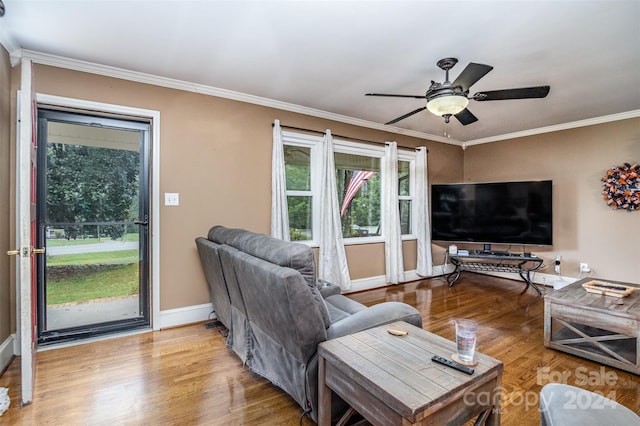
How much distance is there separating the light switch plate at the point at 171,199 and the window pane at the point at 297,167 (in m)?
1.33

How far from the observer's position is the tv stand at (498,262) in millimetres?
4539

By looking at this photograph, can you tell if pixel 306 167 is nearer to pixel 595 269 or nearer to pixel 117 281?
pixel 117 281

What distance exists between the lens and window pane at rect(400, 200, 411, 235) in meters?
5.14

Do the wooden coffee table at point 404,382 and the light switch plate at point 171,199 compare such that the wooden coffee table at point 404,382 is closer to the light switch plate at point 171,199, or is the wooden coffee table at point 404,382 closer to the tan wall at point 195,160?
the tan wall at point 195,160

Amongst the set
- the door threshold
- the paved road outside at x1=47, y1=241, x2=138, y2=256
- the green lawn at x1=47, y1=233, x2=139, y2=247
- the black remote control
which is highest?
the green lawn at x1=47, y1=233, x2=139, y2=247

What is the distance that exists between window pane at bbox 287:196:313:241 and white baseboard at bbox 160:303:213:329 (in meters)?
1.29

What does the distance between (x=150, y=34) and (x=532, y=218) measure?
16.6ft

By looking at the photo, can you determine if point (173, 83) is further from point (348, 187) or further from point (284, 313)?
point (284, 313)

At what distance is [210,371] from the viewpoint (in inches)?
90.0

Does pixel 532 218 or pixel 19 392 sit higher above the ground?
pixel 532 218

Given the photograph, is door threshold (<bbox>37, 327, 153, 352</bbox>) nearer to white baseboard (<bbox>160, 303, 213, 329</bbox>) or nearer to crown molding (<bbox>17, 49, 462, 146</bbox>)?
white baseboard (<bbox>160, 303, 213, 329</bbox>)

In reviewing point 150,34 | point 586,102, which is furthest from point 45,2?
point 586,102

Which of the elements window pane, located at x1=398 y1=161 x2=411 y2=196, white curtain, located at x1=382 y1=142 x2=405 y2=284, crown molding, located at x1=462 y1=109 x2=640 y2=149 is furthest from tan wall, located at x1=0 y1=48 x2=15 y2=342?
crown molding, located at x1=462 y1=109 x2=640 y2=149

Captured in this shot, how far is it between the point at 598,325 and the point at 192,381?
3.11 m
